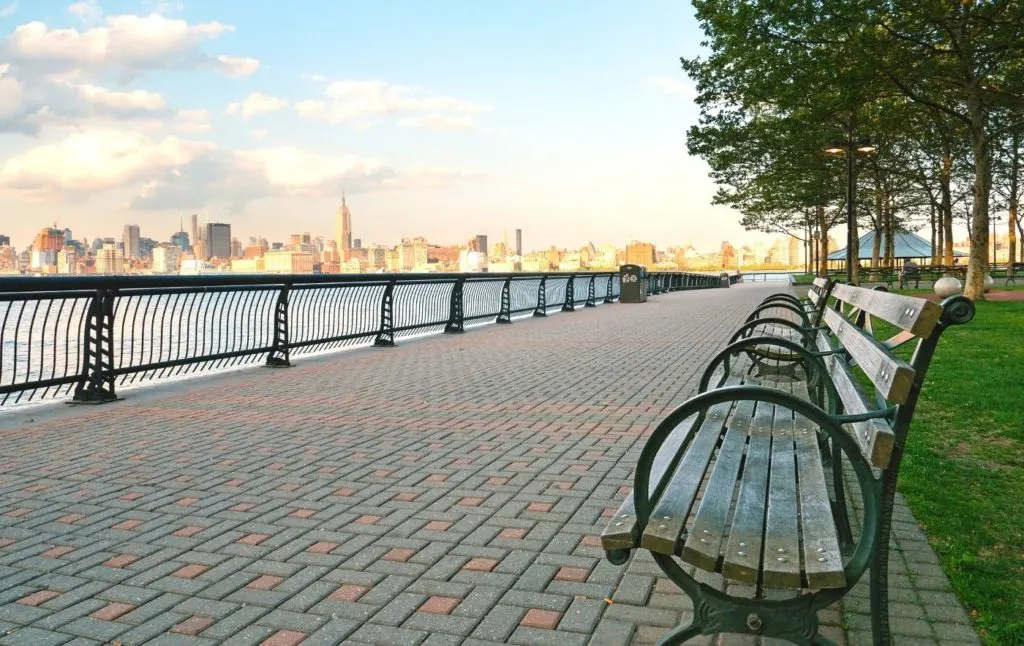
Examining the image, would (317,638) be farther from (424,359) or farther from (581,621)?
(424,359)

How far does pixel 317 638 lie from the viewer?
2846mm

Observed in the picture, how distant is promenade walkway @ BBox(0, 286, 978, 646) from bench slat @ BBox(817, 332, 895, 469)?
2.28 ft

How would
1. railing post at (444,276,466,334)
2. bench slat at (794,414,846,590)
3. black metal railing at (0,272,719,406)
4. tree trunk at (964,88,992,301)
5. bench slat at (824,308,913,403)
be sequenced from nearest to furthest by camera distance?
bench slat at (794,414,846,590), bench slat at (824,308,913,403), black metal railing at (0,272,719,406), railing post at (444,276,466,334), tree trunk at (964,88,992,301)

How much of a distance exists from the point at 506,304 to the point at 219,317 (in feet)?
33.1

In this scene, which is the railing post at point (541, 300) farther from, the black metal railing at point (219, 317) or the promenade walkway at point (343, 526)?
the promenade walkway at point (343, 526)

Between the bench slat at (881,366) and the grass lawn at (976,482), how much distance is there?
3.19 feet

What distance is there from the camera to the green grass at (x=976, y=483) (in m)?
3.12

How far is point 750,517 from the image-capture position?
2486mm

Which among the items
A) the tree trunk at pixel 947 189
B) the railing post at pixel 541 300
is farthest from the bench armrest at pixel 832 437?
the tree trunk at pixel 947 189

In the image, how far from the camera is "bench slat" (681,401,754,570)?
2.23 meters

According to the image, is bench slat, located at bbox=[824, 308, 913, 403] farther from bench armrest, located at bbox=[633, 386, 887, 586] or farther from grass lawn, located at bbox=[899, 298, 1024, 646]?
grass lawn, located at bbox=[899, 298, 1024, 646]

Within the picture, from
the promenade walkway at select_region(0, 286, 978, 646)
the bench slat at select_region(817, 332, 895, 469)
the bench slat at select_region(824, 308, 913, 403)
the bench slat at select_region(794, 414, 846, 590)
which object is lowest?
the promenade walkway at select_region(0, 286, 978, 646)

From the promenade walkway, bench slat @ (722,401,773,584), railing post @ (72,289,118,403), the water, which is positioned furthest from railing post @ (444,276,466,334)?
bench slat @ (722,401,773,584)

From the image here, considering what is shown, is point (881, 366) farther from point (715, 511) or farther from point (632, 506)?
point (632, 506)
